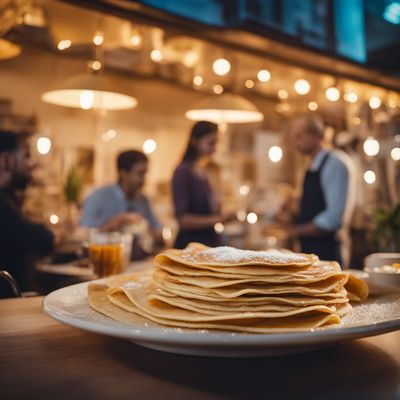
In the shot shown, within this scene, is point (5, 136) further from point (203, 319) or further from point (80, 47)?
point (80, 47)

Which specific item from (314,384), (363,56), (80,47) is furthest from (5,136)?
(363,56)

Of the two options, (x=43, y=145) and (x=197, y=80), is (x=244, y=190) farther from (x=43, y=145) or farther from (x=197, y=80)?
(x=43, y=145)

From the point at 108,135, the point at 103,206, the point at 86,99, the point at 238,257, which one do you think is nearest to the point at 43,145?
the point at 108,135

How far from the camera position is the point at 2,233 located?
2.28 metres

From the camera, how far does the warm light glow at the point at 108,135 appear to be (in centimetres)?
538

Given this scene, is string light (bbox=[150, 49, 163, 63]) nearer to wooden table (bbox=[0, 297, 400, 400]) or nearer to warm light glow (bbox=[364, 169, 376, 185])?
warm light glow (bbox=[364, 169, 376, 185])

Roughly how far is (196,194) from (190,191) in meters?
0.06

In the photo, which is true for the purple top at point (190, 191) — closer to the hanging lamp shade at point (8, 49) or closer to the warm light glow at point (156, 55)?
the hanging lamp shade at point (8, 49)

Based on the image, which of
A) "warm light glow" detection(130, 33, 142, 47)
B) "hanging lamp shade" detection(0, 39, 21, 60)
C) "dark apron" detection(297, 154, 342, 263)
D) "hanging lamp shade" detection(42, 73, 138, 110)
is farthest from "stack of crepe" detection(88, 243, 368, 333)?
"warm light glow" detection(130, 33, 142, 47)

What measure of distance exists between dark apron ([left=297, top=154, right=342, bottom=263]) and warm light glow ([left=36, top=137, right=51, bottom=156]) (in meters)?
2.66

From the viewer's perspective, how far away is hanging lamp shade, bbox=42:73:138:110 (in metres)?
2.72

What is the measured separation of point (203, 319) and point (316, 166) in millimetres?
2823

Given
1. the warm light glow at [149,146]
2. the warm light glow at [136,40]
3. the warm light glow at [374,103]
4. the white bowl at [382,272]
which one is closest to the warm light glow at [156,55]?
the warm light glow at [136,40]

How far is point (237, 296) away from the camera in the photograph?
761 millimetres
